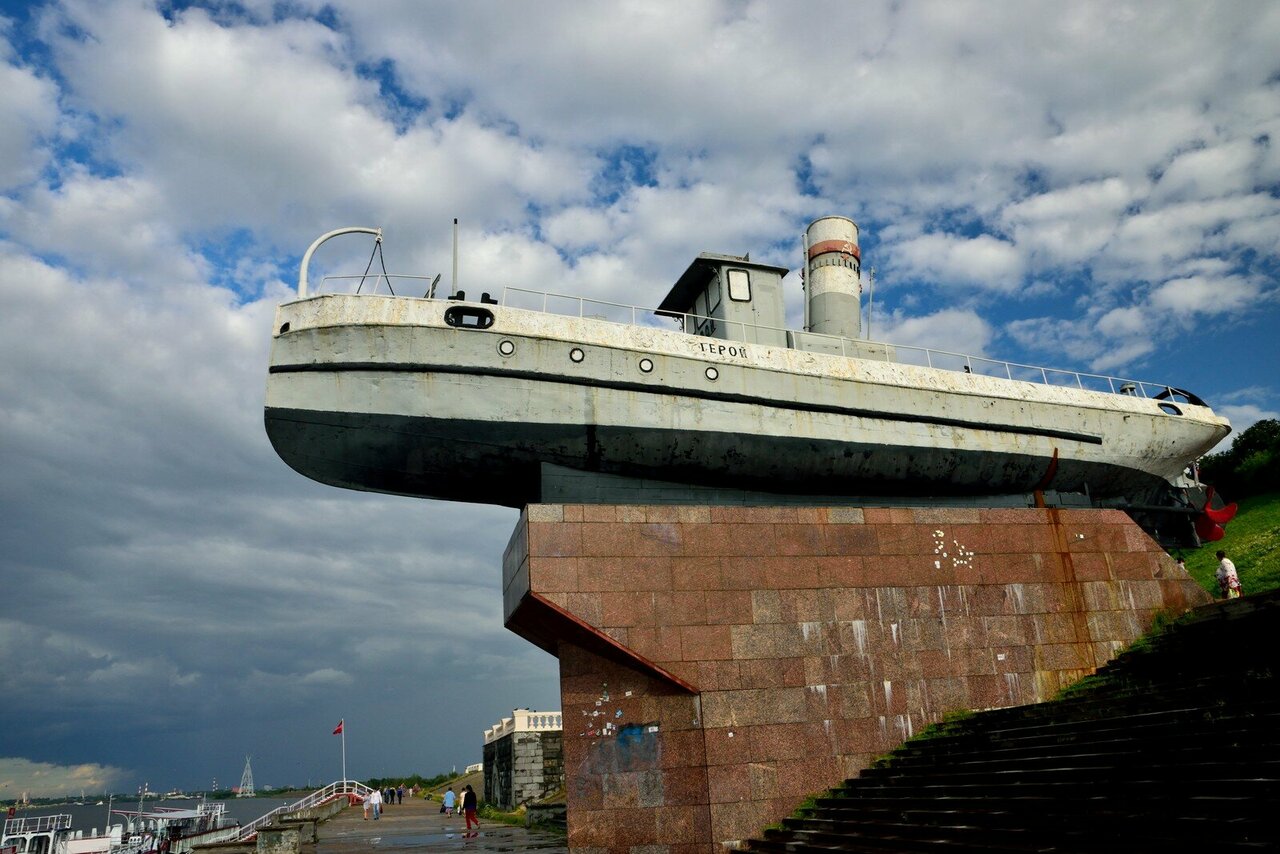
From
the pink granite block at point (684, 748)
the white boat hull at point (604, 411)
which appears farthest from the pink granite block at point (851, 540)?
the pink granite block at point (684, 748)

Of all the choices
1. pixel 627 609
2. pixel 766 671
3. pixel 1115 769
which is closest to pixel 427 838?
pixel 627 609

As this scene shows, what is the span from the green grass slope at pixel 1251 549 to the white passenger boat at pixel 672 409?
3.23 m

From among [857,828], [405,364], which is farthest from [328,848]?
[857,828]

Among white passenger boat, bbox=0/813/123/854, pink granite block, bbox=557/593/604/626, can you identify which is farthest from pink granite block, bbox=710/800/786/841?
white passenger boat, bbox=0/813/123/854

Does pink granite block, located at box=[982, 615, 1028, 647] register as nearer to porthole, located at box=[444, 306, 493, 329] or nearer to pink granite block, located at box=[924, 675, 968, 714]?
pink granite block, located at box=[924, 675, 968, 714]

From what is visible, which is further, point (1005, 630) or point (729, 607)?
point (1005, 630)

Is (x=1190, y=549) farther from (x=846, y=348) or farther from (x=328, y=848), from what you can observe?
(x=328, y=848)

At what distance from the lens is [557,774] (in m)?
27.3

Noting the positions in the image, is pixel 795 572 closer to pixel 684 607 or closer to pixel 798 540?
pixel 798 540

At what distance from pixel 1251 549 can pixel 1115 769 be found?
16096 millimetres

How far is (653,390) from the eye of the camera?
45.8ft

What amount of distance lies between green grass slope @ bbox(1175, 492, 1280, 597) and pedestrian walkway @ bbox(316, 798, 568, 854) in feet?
44.5

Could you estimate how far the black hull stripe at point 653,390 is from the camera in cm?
1288

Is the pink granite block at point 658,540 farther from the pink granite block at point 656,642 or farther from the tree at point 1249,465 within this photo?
the tree at point 1249,465
